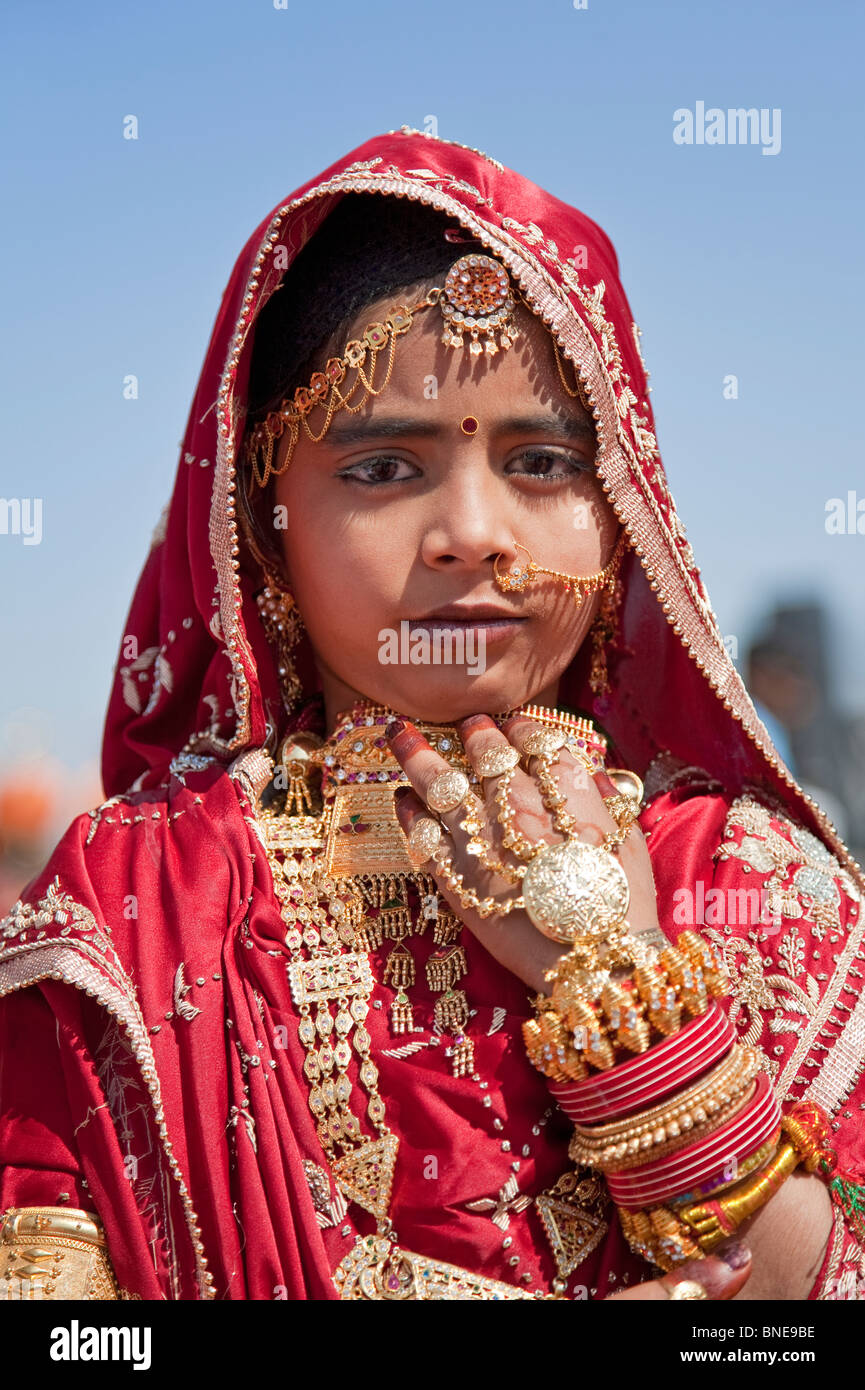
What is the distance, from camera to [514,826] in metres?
2.15

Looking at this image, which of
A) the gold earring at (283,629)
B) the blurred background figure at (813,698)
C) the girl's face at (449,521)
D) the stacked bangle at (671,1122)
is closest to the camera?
the stacked bangle at (671,1122)

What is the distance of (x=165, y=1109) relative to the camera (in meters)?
2.12

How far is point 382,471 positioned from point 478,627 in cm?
33

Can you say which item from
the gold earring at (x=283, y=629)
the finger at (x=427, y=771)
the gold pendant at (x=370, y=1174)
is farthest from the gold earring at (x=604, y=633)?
the gold pendant at (x=370, y=1174)

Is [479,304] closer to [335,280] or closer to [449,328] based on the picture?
[449,328]

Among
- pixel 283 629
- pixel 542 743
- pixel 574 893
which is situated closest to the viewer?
pixel 574 893

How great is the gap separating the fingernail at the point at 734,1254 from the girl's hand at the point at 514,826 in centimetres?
47

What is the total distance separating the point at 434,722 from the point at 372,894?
0.34 meters

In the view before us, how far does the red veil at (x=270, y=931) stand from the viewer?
2.11 meters

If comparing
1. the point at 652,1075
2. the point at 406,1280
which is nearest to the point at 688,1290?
the point at 652,1075

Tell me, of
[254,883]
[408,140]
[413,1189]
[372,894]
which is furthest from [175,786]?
[408,140]

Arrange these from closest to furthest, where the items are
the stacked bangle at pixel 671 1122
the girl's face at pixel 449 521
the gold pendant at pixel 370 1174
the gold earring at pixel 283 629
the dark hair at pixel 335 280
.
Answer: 1. the stacked bangle at pixel 671 1122
2. the gold pendant at pixel 370 1174
3. the girl's face at pixel 449 521
4. the dark hair at pixel 335 280
5. the gold earring at pixel 283 629

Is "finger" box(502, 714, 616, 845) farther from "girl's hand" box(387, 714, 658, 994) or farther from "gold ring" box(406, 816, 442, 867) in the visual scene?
"gold ring" box(406, 816, 442, 867)

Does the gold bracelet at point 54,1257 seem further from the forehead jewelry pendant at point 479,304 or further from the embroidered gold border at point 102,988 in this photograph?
the forehead jewelry pendant at point 479,304
